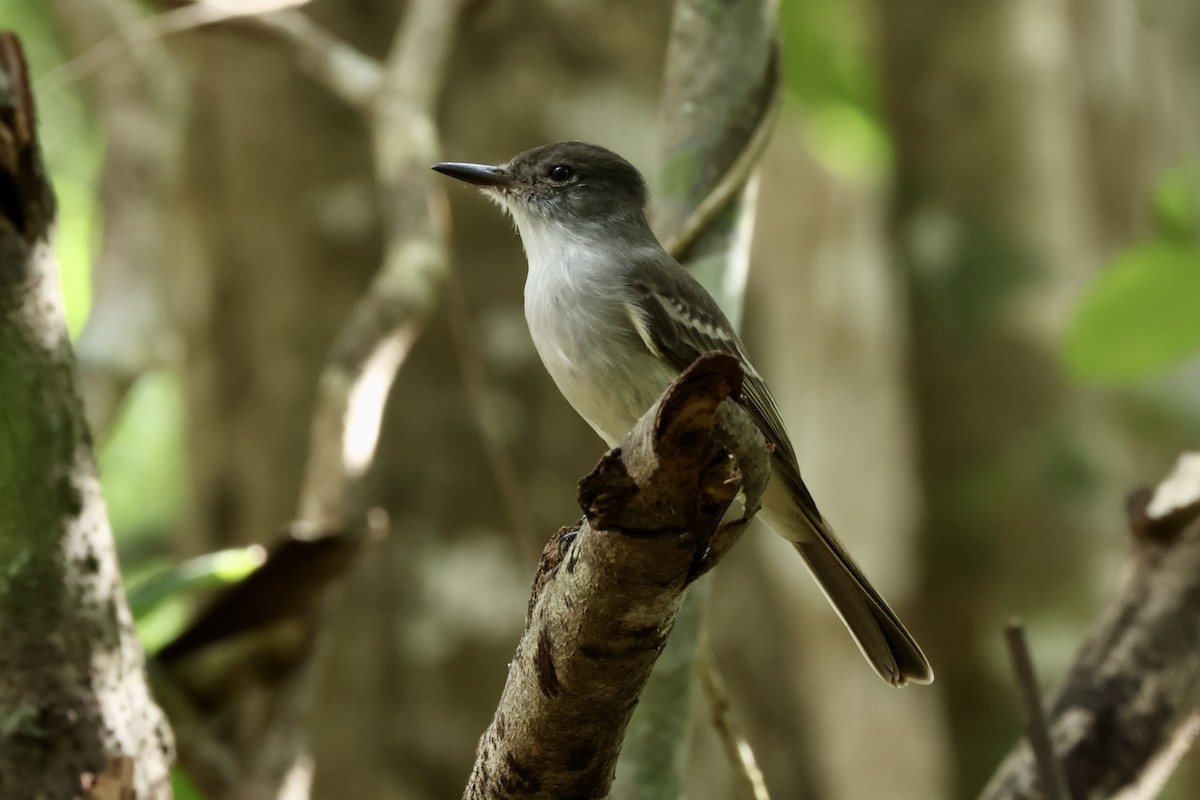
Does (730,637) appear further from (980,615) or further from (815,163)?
(815,163)

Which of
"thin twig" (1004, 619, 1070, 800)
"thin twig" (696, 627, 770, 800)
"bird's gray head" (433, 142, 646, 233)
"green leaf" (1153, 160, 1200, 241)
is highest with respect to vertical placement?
"green leaf" (1153, 160, 1200, 241)

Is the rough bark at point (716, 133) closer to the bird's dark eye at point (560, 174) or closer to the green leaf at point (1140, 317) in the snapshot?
the bird's dark eye at point (560, 174)

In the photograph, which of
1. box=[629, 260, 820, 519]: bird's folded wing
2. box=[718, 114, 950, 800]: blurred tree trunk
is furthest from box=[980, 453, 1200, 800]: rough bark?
box=[718, 114, 950, 800]: blurred tree trunk

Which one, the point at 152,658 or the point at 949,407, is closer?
the point at 152,658

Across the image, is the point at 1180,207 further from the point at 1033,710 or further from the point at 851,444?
the point at 851,444

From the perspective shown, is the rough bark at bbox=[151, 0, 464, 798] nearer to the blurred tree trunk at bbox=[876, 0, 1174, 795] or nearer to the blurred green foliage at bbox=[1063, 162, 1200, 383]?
the blurred green foliage at bbox=[1063, 162, 1200, 383]

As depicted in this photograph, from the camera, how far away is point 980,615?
5.43 m

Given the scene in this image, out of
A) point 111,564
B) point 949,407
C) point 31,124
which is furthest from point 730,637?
point 31,124

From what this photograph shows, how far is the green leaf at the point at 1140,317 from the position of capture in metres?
2.87

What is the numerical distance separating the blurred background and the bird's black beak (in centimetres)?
62

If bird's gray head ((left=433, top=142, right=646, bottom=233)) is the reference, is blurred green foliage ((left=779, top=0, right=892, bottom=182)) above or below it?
above

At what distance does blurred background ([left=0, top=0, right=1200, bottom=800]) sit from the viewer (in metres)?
3.88

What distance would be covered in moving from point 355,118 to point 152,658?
2406 millimetres

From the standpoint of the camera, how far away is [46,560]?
1.92m
